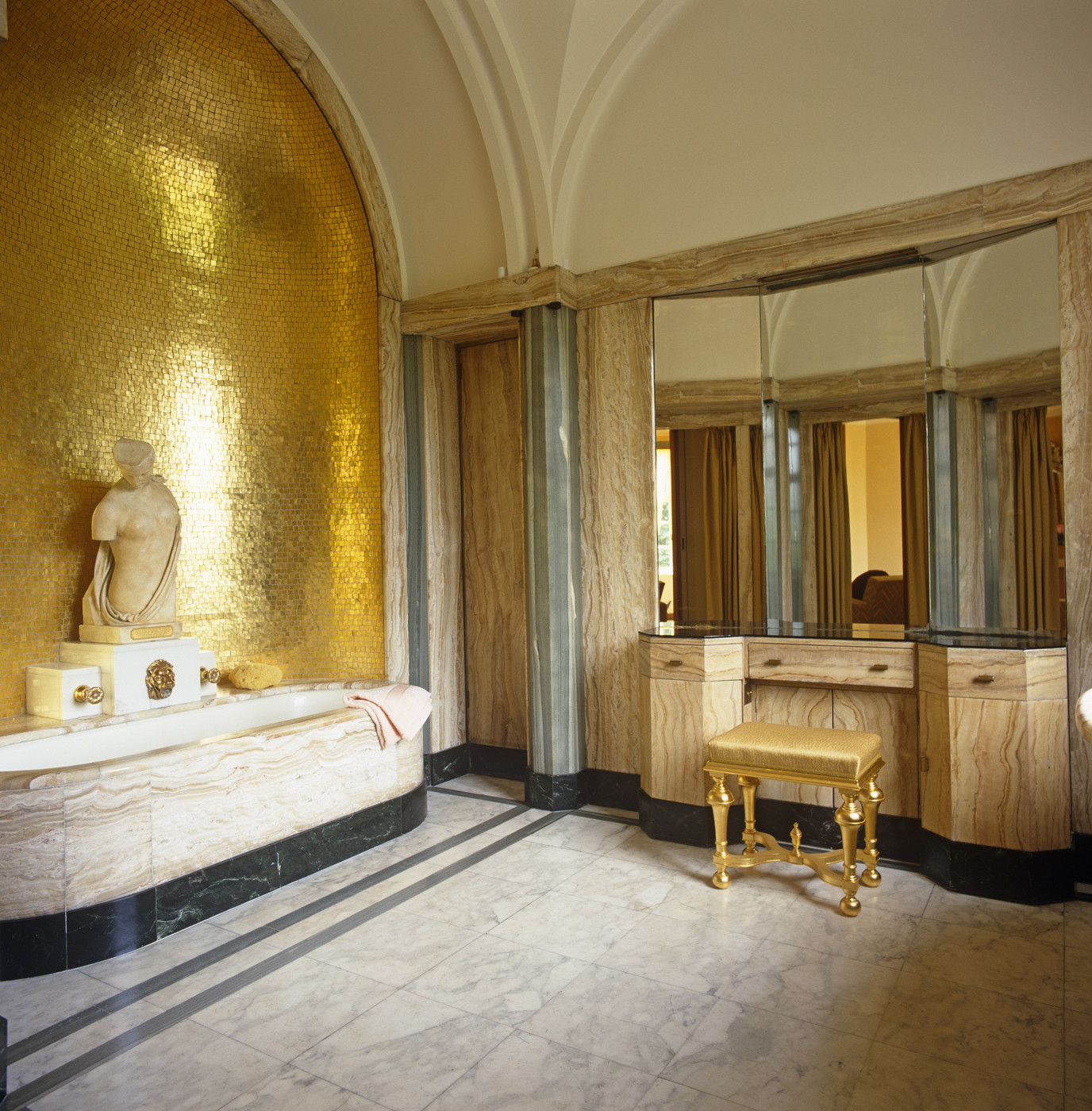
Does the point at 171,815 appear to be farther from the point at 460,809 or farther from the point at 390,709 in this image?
the point at 460,809

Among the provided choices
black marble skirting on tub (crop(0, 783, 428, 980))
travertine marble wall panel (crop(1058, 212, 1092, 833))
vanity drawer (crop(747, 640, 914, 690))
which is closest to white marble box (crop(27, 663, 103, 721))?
black marble skirting on tub (crop(0, 783, 428, 980))

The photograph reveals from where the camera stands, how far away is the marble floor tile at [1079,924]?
115 inches

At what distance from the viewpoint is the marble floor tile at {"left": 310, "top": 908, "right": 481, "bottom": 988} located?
280 centimetres

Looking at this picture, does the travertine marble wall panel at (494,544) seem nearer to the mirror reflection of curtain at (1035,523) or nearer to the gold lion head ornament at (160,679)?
the gold lion head ornament at (160,679)

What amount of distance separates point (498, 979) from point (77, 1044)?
1.24 metres

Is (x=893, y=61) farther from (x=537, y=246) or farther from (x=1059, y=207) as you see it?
(x=537, y=246)

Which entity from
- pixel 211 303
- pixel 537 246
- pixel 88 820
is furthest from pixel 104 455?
pixel 537 246

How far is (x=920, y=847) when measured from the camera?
3650 millimetres

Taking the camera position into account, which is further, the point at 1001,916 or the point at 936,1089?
the point at 1001,916

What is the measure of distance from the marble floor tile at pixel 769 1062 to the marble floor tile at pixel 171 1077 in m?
1.15

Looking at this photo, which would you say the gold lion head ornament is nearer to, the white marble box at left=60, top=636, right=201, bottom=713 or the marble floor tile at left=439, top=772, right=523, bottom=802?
the white marble box at left=60, top=636, right=201, bottom=713

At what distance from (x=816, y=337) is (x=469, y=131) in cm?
231

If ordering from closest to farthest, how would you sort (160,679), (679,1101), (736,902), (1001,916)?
(679,1101)
(1001,916)
(736,902)
(160,679)

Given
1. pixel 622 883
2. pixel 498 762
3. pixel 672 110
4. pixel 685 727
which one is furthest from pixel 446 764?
pixel 672 110
